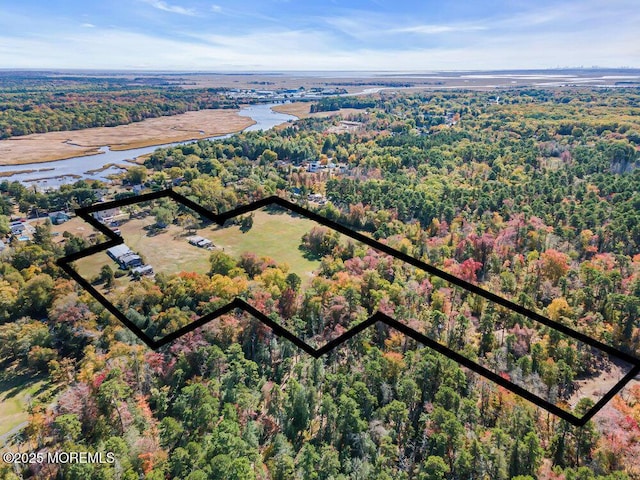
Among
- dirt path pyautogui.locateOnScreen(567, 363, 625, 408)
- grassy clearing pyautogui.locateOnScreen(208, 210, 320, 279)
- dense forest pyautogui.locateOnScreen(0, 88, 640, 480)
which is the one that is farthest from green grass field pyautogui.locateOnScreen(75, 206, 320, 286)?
dirt path pyautogui.locateOnScreen(567, 363, 625, 408)

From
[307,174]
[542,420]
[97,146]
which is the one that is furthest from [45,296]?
[97,146]

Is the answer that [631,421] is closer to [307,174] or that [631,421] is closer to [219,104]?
[307,174]

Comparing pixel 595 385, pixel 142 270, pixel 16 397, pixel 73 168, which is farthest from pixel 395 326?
pixel 73 168

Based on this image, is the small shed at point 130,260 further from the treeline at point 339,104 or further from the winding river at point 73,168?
the treeline at point 339,104

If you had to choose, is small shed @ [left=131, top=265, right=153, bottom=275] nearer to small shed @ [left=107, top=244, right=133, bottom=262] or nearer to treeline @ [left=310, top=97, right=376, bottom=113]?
small shed @ [left=107, top=244, right=133, bottom=262]

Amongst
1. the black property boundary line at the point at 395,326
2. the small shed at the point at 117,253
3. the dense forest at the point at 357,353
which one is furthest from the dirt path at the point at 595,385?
the small shed at the point at 117,253
